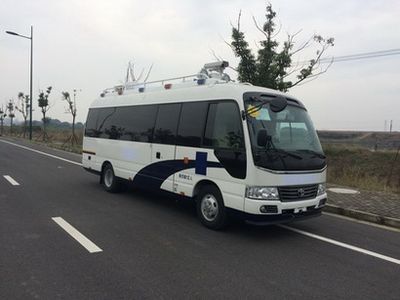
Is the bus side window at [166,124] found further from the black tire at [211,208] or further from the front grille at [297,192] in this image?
the front grille at [297,192]

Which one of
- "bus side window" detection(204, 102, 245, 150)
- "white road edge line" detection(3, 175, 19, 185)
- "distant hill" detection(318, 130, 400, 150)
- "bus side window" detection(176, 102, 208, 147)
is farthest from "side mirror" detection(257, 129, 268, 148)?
"distant hill" detection(318, 130, 400, 150)

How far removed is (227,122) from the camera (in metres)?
6.51

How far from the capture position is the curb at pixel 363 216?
24.6 ft

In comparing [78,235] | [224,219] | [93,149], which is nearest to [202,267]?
[224,219]

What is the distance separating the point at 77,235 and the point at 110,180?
406 centimetres

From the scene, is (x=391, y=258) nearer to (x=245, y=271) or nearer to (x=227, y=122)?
(x=245, y=271)

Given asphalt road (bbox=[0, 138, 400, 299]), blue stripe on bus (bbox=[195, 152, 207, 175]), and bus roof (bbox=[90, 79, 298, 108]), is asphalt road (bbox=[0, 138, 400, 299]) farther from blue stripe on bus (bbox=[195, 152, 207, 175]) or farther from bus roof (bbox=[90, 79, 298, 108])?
bus roof (bbox=[90, 79, 298, 108])

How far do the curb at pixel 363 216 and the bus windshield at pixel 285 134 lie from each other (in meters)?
2.06

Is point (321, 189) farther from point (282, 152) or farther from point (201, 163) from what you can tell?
point (201, 163)

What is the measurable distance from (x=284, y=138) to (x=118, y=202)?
4240 millimetres

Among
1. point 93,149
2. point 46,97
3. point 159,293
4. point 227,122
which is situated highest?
point 46,97

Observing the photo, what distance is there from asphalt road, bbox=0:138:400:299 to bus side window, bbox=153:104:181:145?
1.49 m

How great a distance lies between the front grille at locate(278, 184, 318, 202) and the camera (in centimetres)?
607

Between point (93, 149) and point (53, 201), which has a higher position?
point (93, 149)
